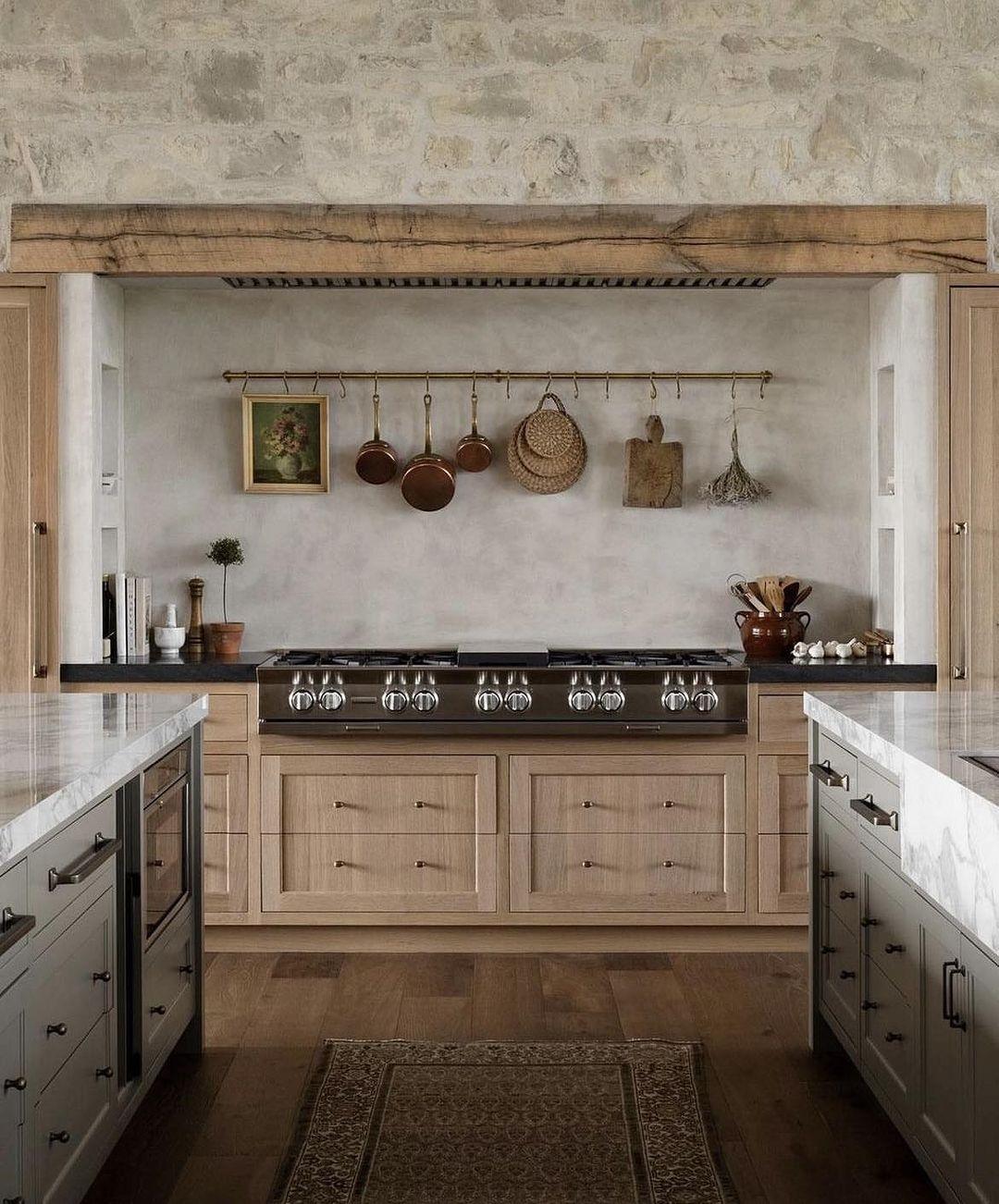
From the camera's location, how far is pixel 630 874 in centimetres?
430

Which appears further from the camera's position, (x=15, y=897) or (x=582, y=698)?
(x=582, y=698)

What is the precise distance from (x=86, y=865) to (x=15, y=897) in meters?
0.33

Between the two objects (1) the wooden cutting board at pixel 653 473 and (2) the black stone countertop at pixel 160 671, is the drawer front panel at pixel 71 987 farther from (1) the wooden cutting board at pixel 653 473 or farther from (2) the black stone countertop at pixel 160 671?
(1) the wooden cutting board at pixel 653 473

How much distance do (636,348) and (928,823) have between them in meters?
3.01

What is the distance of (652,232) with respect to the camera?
434 centimetres

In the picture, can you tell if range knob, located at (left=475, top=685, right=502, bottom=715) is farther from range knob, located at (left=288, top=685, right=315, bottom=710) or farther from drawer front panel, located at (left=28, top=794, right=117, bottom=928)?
drawer front panel, located at (left=28, top=794, right=117, bottom=928)

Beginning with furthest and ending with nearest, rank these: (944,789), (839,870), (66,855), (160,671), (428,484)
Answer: (428,484) → (160,671) → (839,870) → (66,855) → (944,789)

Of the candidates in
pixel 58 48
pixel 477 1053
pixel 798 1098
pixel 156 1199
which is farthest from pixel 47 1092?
pixel 58 48

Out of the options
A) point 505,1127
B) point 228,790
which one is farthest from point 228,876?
point 505,1127

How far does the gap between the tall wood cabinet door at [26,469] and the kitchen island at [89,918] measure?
1170mm

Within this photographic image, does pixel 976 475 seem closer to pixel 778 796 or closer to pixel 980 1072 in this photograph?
pixel 778 796

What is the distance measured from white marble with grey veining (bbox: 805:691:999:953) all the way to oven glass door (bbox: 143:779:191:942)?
59.9 inches

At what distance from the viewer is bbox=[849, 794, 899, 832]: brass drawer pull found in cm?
258

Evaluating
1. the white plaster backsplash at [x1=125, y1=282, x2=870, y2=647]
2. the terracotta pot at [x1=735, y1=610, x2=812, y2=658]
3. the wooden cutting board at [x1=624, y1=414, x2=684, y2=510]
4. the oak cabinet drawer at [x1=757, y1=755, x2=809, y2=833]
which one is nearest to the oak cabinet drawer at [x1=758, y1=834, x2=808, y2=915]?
the oak cabinet drawer at [x1=757, y1=755, x2=809, y2=833]
